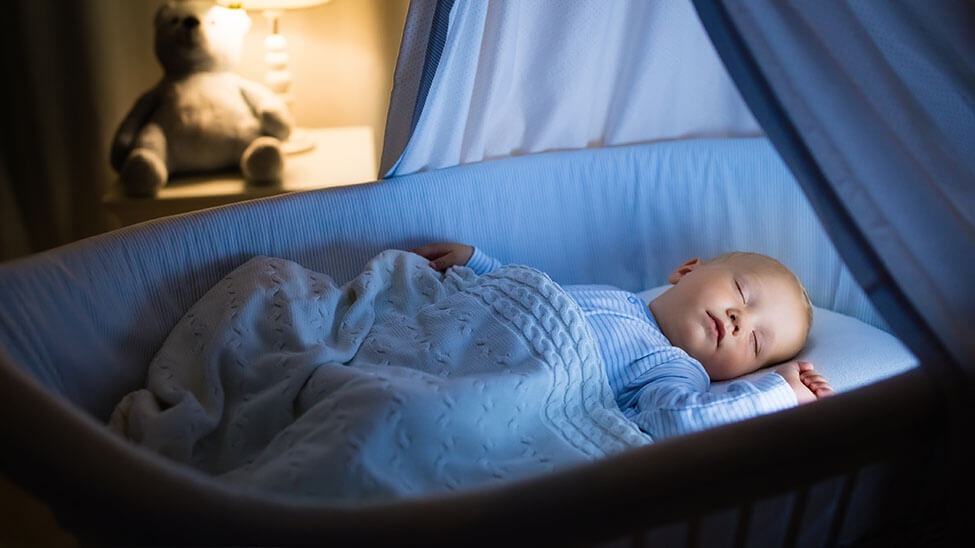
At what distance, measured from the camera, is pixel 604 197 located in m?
1.74

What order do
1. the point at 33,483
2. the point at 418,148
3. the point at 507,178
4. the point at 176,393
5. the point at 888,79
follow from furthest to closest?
1. the point at 507,178
2. the point at 418,148
3. the point at 176,393
4. the point at 888,79
5. the point at 33,483

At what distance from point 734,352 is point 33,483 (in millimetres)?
1092

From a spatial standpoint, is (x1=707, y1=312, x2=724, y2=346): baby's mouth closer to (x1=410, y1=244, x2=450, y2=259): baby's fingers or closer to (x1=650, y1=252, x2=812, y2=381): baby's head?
(x1=650, y1=252, x2=812, y2=381): baby's head

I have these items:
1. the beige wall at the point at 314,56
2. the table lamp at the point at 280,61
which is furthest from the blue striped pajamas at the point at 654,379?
the beige wall at the point at 314,56

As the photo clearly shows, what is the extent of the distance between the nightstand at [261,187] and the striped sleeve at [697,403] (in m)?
0.89

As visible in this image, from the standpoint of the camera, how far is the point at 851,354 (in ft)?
4.65

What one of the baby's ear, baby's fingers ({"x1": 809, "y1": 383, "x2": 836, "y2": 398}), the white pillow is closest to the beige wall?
the baby's ear

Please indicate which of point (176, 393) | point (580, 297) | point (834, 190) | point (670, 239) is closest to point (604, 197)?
point (670, 239)

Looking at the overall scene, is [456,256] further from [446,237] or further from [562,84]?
[562,84]

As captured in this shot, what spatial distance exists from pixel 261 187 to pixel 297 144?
0.36m

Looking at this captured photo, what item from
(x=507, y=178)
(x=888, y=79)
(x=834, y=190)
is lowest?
(x=507, y=178)

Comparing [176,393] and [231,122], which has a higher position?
[231,122]

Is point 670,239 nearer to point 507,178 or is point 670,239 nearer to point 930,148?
point 507,178

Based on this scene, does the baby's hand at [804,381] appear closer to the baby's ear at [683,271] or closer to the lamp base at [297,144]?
the baby's ear at [683,271]
